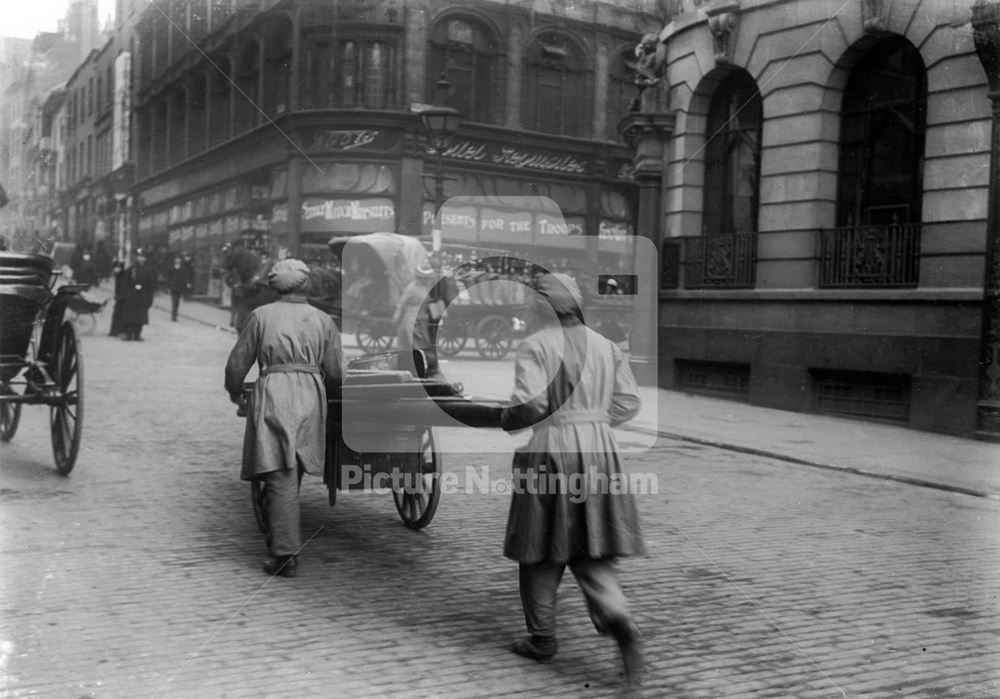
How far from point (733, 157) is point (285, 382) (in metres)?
12.2

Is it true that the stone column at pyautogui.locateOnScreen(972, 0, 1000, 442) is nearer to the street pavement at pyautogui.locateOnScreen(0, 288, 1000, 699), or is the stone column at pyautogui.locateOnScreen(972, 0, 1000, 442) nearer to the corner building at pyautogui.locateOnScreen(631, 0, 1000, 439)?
the corner building at pyautogui.locateOnScreen(631, 0, 1000, 439)

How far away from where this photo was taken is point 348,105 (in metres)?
18.4

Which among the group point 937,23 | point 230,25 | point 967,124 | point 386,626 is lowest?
point 386,626

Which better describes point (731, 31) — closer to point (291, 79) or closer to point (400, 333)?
point (400, 333)

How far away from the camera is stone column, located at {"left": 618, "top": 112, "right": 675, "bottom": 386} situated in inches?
658

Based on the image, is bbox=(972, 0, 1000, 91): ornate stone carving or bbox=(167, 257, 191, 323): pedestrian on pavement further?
bbox=(167, 257, 191, 323): pedestrian on pavement

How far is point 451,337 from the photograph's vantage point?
20078 mm

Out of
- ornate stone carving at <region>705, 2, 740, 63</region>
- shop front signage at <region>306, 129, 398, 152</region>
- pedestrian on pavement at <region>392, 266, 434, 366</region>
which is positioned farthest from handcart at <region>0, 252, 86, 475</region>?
ornate stone carving at <region>705, 2, 740, 63</region>

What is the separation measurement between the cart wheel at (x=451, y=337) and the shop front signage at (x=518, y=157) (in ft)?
12.3

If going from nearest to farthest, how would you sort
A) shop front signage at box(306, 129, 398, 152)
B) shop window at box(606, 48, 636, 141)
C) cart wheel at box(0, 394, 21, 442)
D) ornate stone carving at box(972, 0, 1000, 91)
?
1. cart wheel at box(0, 394, 21, 442)
2. ornate stone carving at box(972, 0, 1000, 91)
3. shop front signage at box(306, 129, 398, 152)
4. shop window at box(606, 48, 636, 141)

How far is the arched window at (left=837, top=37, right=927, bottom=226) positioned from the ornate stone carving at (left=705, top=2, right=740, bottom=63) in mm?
2139

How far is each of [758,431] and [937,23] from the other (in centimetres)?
551

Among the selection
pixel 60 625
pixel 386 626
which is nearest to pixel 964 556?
pixel 386 626

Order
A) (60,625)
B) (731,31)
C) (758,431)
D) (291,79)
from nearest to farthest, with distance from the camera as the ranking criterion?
(60,625) → (758,431) → (731,31) → (291,79)
